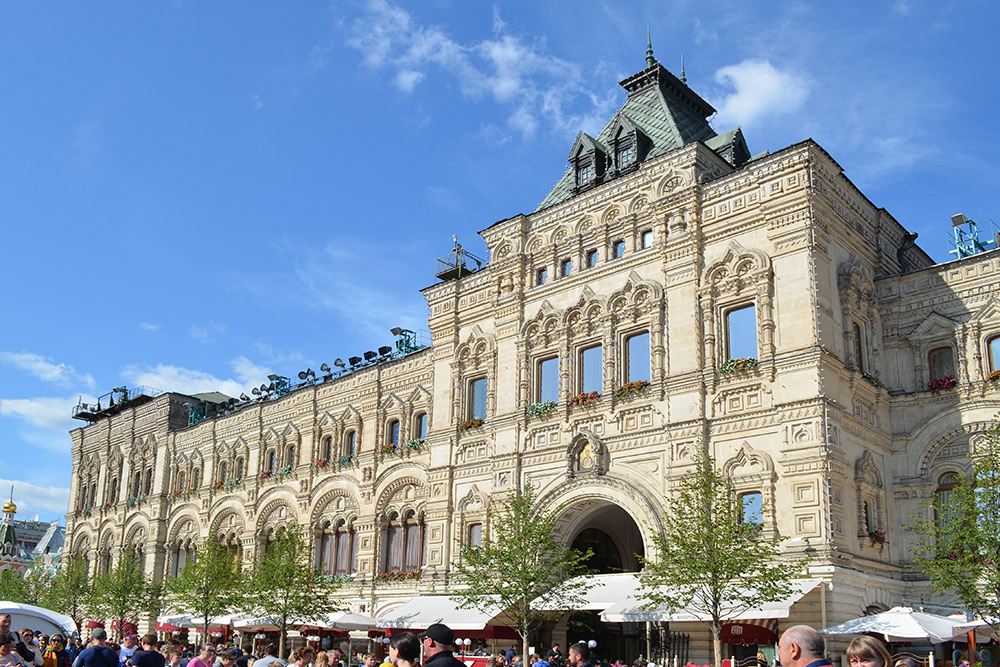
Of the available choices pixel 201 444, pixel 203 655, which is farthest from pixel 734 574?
pixel 201 444

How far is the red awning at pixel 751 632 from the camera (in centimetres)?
2364

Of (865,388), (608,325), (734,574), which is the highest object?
(608,325)

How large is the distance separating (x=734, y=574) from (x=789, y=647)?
1729 cm

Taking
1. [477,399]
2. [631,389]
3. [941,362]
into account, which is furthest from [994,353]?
[477,399]

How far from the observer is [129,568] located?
4606 centimetres

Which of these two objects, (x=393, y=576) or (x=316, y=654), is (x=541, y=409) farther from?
(x=316, y=654)

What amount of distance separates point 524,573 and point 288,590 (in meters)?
10.5

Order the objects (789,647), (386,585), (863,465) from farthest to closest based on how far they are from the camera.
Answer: (386,585), (863,465), (789,647)

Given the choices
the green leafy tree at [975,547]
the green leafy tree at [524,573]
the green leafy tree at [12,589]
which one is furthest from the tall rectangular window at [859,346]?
the green leafy tree at [12,589]

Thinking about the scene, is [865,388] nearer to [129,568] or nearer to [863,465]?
[863,465]

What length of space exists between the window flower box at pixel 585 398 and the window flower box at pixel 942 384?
9192 millimetres

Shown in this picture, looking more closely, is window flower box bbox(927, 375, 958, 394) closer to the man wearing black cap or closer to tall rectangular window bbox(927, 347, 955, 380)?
tall rectangular window bbox(927, 347, 955, 380)

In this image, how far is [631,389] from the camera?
2838 centimetres

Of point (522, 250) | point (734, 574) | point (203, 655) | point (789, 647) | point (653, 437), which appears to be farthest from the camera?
point (522, 250)
